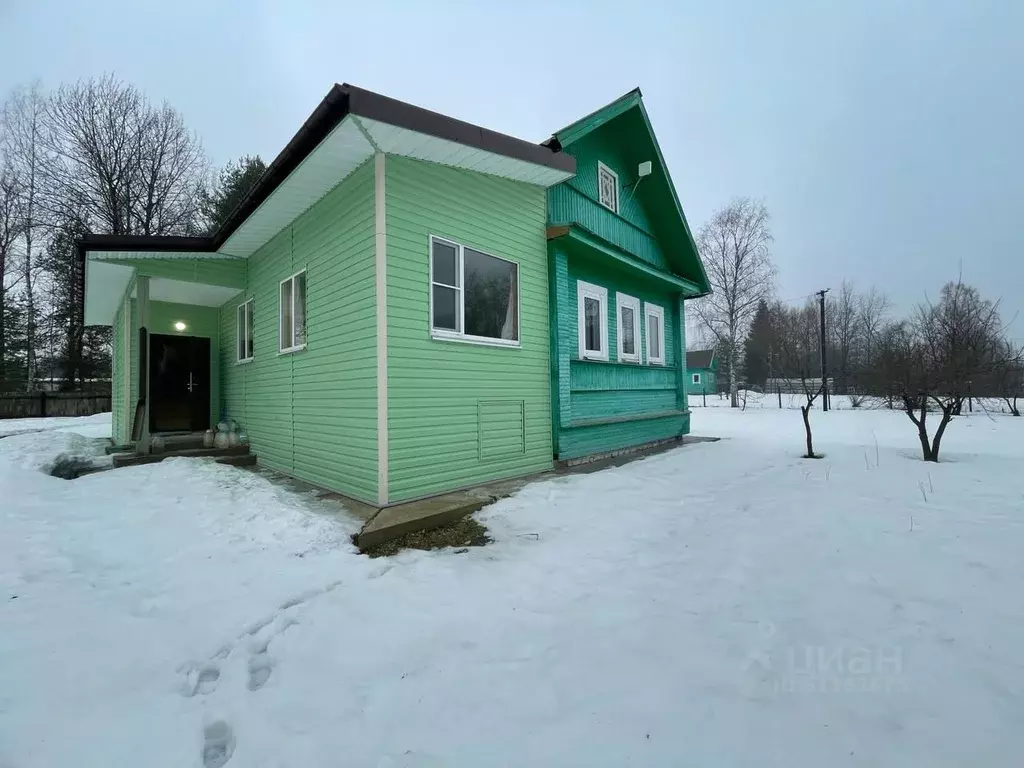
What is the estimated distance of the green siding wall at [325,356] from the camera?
5113 mm

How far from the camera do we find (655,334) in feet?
34.4

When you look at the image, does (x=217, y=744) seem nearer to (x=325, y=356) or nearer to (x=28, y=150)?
(x=325, y=356)

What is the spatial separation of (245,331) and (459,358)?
5.46 m

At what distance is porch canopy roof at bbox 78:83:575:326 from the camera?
13.7 ft

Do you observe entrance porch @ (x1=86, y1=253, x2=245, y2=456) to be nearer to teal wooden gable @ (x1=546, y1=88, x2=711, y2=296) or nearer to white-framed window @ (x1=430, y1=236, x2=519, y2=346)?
white-framed window @ (x1=430, y1=236, x2=519, y2=346)

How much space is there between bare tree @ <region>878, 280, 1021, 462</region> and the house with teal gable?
14.5 ft

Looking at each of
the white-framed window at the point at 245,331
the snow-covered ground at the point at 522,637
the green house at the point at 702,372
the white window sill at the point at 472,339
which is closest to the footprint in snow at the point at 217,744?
the snow-covered ground at the point at 522,637

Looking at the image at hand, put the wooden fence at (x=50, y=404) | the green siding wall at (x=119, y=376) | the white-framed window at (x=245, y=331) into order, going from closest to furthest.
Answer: the white-framed window at (x=245, y=331)
the green siding wall at (x=119, y=376)
the wooden fence at (x=50, y=404)

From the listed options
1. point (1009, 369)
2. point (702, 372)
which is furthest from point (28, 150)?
point (702, 372)

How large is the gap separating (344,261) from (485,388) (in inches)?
94.8

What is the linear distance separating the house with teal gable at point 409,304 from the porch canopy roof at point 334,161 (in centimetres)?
3

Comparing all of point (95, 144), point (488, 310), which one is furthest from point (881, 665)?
point (95, 144)

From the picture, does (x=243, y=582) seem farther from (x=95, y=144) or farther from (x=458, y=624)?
(x=95, y=144)

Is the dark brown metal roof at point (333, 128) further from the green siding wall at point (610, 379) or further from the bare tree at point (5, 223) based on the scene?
the bare tree at point (5, 223)
